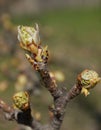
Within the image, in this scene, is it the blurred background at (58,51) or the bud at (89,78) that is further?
the blurred background at (58,51)

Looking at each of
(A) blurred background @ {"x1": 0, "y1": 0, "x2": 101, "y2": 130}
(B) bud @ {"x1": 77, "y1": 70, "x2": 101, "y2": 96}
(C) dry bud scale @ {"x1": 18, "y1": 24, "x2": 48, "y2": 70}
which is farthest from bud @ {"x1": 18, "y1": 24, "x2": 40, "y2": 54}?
(A) blurred background @ {"x1": 0, "y1": 0, "x2": 101, "y2": 130}

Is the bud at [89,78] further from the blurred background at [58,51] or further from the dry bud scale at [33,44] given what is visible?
the blurred background at [58,51]

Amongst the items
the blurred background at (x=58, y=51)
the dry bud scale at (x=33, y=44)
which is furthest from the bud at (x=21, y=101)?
the blurred background at (x=58, y=51)

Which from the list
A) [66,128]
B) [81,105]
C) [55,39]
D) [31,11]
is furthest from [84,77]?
[31,11]

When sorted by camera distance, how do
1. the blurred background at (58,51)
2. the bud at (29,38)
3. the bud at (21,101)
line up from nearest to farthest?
the bud at (29,38)
the bud at (21,101)
the blurred background at (58,51)

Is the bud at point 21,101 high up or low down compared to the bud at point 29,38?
down

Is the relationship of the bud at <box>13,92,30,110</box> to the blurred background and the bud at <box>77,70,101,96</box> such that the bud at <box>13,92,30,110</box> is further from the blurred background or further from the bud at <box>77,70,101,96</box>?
the blurred background

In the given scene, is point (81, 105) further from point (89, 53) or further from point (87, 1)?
point (87, 1)

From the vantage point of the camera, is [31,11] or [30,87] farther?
[31,11]
